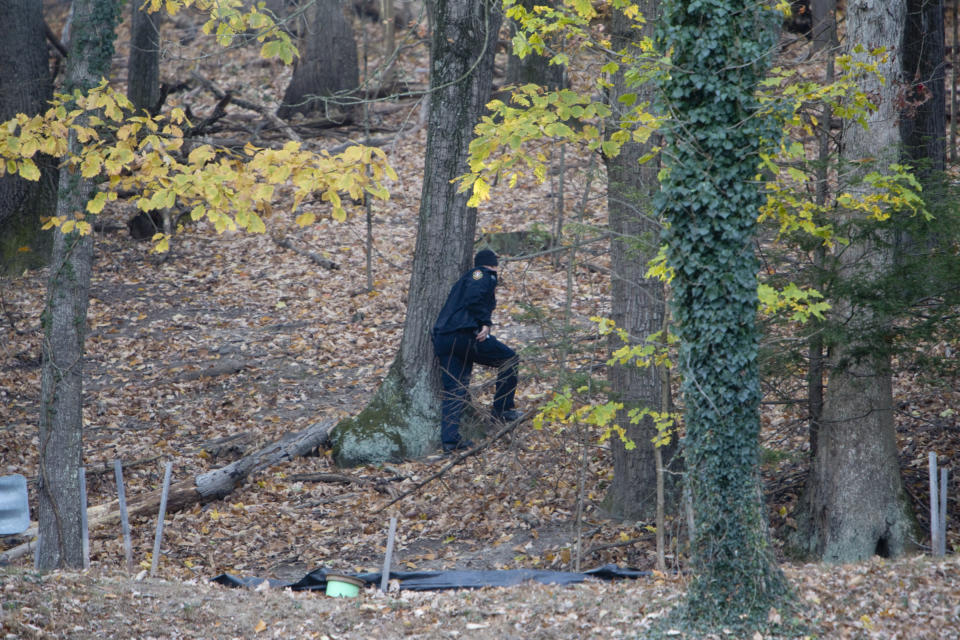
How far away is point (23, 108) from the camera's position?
545 inches

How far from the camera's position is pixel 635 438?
25.9ft

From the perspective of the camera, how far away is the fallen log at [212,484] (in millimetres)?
8414

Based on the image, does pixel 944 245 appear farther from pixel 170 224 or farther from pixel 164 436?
pixel 170 224

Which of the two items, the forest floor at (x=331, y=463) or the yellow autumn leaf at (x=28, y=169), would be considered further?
the yellow autumn leaf at (x=28, y=169)

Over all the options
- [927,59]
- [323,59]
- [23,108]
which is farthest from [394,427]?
[323,59]

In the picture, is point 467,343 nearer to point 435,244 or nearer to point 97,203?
point 435,244

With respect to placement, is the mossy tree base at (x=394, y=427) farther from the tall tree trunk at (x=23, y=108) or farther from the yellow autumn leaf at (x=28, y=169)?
the tall tree trunk at (x=23, y=108)

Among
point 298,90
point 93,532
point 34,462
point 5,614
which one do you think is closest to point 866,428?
point 5,614

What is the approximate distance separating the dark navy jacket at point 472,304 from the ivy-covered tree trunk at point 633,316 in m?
1.71

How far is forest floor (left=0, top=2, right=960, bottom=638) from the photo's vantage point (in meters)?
5.61

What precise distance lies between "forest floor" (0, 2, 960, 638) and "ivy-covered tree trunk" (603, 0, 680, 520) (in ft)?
0.90

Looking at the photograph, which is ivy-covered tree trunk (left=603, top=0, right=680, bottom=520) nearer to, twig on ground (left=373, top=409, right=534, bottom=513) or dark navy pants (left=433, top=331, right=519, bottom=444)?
twig on ground (left=373, top=409, right=534, bottom=513)

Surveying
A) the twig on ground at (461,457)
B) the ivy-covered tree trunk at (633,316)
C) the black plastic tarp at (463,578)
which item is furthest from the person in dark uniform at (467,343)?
the black plastic tarp at (463,578)

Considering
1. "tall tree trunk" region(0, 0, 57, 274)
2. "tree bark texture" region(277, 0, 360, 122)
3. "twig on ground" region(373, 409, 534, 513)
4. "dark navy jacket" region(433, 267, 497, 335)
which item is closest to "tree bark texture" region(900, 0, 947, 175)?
"dark navy jacket" region(433, 267, 497, 335)
